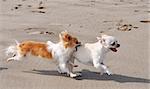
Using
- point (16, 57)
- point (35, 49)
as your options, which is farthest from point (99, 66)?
point (16, 57)

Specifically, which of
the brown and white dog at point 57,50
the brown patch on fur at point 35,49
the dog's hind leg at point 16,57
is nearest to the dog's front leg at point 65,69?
the brown and white dog at point 57,50

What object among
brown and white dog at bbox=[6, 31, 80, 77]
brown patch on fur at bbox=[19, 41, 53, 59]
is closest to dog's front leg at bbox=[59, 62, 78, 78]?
brown and white dog at bbox=[6, 31, 80, 77]

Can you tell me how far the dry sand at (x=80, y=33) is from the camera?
550cm

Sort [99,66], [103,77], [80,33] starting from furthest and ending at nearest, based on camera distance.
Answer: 1. [80,33]
2. [103,77]
3. [99,66]

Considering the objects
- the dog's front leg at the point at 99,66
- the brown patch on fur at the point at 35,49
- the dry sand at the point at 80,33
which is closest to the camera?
the dry sand at the point at 80,33

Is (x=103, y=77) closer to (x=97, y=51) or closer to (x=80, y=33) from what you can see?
(x=97, y=51)

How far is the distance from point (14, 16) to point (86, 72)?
12.9 ft

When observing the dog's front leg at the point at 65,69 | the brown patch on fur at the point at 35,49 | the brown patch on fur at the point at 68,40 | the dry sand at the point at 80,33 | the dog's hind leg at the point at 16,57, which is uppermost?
the brown patch on fur at the point at 68,40

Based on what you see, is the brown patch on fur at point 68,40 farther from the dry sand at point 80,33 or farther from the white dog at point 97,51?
the dry sand at point 80,33

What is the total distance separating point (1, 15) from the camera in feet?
31.1

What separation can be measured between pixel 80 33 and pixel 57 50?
7.67 feet

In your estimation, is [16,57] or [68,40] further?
[16,57]

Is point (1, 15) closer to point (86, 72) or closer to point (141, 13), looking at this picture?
point (141, 13)

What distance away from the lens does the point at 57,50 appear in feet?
18.7
